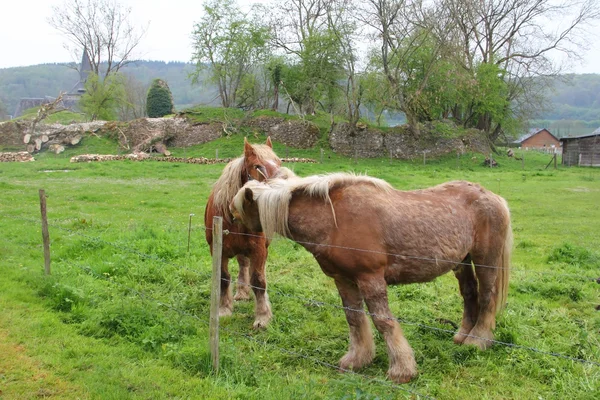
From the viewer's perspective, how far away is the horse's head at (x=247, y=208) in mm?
4297

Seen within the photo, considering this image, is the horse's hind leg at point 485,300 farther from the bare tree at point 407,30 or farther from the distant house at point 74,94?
the distant house at point 74,94

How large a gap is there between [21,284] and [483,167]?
27305 millimetres

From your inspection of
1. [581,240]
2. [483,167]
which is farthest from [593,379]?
[483,167]

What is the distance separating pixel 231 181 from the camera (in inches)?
215

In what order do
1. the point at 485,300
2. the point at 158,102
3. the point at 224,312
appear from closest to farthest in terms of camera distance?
the point at 485,300 < the point at 224,312 < the point at 158,102

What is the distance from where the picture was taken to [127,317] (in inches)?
203

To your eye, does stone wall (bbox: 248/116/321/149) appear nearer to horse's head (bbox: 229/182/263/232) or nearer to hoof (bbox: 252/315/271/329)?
→ hoof (bbox: 252/315/271/329)

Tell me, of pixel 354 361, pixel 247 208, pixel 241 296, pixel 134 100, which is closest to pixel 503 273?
pixel 354 361

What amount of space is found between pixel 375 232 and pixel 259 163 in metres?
1.79

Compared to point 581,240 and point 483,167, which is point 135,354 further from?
point 483,167

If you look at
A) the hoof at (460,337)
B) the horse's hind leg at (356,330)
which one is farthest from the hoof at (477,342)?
the horse's hind leg at (356,330)

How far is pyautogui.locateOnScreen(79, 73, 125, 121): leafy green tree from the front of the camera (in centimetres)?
4009

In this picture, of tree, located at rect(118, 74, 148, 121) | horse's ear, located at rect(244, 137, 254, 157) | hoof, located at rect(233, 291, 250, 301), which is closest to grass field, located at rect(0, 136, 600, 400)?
hoof, located at rect(233, 291, 250, 301)

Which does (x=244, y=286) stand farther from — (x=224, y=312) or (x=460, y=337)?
(x=460, y=337)
